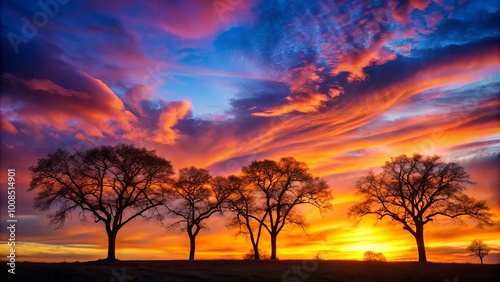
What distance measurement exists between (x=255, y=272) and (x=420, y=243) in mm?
25567

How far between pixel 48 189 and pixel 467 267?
50.3 metres

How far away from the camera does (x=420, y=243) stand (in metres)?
50.9

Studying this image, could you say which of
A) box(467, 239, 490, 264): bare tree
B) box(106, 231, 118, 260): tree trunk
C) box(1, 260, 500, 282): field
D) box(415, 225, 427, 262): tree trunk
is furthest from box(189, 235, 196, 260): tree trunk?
box(467, 239, 490, 264): bare tree

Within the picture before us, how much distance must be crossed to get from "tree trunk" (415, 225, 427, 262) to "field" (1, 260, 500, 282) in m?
2.98

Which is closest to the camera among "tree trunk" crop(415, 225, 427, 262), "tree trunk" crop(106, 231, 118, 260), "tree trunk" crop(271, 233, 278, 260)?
"tree trunk" crop(106, 231, 118, 260)

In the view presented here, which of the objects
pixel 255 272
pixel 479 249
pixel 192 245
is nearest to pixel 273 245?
pixel 192 245

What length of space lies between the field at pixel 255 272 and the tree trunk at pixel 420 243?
298 cm

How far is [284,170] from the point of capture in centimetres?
6031

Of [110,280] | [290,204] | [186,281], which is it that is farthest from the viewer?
[290,204]

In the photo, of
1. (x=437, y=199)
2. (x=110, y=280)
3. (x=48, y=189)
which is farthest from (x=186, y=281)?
(x=437, y=199)

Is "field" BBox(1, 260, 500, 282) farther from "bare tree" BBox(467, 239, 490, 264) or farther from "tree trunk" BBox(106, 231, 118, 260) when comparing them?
"bare tree" BBox(467, 239, 490, 264)

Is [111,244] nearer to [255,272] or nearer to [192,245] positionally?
Answer: [192,245]

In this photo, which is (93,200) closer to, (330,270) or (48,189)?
(48,189)

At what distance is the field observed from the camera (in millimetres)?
26625
